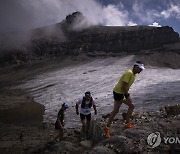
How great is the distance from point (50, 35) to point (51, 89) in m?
67.2

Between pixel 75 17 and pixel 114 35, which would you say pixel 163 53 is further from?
pixel 75 17

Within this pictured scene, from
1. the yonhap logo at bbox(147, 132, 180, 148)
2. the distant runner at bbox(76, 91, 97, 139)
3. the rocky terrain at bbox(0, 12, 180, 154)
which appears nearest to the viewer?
the yonhap logo at bbox(147, 132, 180, 148)

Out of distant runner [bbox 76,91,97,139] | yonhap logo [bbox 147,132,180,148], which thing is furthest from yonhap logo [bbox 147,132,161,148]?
distant runner [bbox 76,91,97,139]

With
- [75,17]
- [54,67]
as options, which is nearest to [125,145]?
[54,67]

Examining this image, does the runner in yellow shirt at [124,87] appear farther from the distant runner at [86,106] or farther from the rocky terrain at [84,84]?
the distant runner at [86,106]

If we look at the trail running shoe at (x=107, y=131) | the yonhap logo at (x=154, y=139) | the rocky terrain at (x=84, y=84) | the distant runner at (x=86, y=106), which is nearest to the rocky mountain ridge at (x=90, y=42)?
the rocky terrain at (x=84, y=84)

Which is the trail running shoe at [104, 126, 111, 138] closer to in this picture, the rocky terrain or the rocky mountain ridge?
the rocky terrain

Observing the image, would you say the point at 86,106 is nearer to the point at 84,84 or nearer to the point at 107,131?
the point at 107,131

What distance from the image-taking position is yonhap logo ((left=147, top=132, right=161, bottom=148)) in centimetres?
823

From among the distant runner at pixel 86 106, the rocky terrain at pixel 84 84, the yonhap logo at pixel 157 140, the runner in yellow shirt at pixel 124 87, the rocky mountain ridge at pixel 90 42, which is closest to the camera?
the yonhap logo at pixel 157 140

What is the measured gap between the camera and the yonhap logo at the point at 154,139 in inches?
324

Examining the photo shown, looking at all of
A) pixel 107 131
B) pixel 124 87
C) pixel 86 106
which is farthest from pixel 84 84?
pixel 124 87

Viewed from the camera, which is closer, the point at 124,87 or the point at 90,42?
the point at 124,87

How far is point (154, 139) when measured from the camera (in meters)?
8.44
